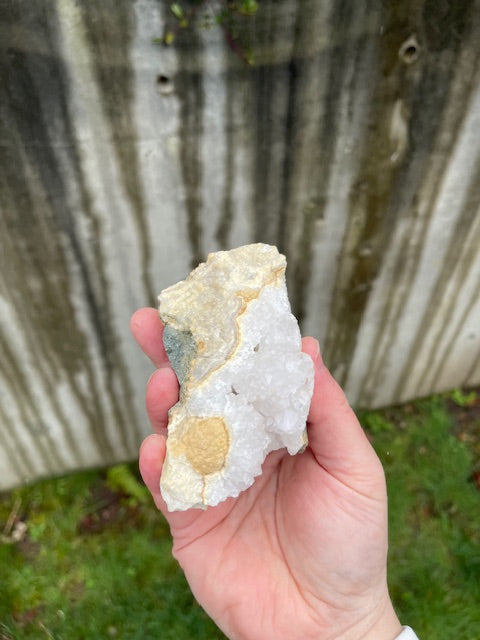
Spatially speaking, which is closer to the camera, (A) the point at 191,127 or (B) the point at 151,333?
(B) the point at 151,333


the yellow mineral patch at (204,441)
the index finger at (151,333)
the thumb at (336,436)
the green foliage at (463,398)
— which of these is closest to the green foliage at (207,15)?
the index finger at (151,333)

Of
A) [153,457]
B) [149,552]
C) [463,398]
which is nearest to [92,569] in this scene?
[149,552]

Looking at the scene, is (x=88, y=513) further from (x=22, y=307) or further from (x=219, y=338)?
(x=219, y=338)

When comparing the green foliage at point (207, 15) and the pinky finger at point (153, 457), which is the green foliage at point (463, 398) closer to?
the pinky finger at point (153, 457)

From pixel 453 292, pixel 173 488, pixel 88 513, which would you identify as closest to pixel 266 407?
pixel 173 488

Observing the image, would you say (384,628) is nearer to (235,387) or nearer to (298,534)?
(298,534)

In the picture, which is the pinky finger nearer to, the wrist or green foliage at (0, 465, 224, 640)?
the wrist

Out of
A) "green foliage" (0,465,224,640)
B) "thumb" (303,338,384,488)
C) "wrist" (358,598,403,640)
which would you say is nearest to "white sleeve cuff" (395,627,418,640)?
"wrist" (358,598,403,640)
